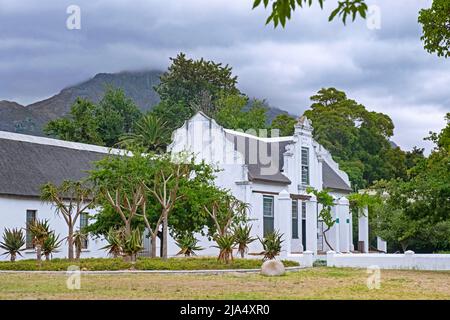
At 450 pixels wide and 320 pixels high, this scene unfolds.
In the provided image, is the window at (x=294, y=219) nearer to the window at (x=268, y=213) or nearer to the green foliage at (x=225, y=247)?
the window at (x=268, y=213)

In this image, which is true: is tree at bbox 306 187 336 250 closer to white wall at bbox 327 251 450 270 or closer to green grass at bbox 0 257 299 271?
white wall at bbox 327 251 450 270

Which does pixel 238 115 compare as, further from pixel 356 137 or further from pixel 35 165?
pixel 35 165

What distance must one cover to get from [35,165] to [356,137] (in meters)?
35.4

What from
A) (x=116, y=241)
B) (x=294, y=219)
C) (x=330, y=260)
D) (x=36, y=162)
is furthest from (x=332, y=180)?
(x=116, y=241)

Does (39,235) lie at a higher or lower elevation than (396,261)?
higher

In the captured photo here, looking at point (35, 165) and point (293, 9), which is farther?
point (35, 165)

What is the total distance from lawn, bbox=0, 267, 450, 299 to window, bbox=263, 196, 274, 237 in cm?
1534

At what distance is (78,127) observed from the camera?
57875 mm

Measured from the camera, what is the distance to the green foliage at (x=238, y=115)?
66.3m

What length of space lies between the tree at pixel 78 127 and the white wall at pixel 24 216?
18.5 m

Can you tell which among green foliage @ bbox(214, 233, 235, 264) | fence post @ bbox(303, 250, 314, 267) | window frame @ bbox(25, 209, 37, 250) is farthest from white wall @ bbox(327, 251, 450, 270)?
window frame @ bbox(25, 209, 37, 250)

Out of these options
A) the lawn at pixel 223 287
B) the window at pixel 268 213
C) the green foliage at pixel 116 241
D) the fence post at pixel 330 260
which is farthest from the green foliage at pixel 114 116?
the lawn at pixel 223 287

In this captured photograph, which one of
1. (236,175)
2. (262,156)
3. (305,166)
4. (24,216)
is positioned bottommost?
(24,216)
